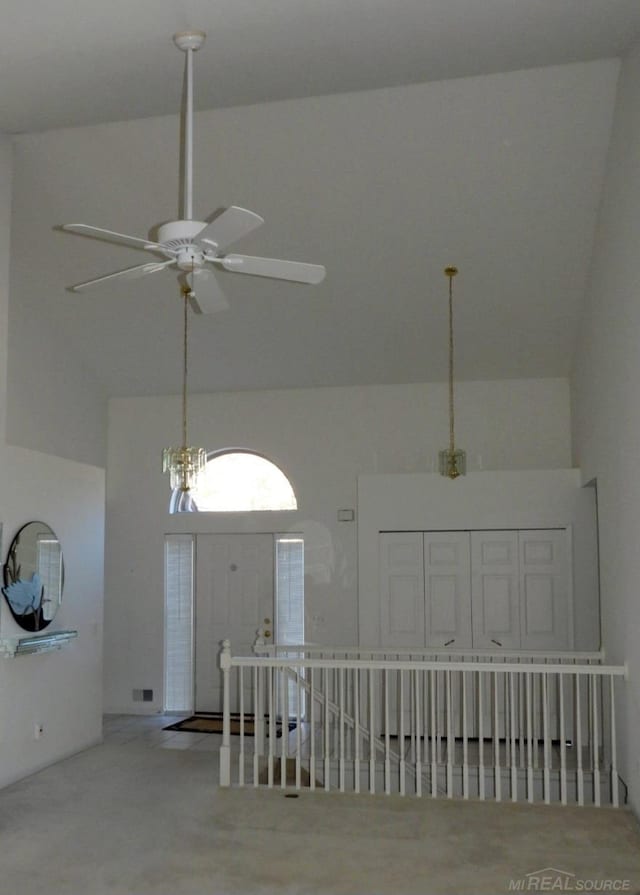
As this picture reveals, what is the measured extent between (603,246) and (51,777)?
19.6 ft

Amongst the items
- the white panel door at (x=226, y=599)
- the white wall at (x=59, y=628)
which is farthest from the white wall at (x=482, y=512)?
the white wall at (x=59, y=628)

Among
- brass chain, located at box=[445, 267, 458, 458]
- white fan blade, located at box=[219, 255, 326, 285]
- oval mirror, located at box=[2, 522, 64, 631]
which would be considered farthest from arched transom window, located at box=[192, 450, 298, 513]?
white fan blade, located at box=[219, 255, 326, 285]

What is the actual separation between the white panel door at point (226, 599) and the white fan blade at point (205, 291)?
4.88 metres

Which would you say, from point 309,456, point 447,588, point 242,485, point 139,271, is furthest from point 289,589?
point 139,271

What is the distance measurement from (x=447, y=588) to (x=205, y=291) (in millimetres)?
4646

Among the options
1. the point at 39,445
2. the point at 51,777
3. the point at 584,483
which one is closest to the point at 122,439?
the point at 39,445

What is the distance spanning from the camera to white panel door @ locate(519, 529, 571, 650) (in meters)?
8.08

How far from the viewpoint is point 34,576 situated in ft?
22.8

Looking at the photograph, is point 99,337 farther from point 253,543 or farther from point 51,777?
point 51,777

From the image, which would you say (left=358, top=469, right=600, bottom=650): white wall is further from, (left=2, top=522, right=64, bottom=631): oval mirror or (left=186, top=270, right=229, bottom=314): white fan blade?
(left=186, top=270, right=229, bottom=314): white fan blade

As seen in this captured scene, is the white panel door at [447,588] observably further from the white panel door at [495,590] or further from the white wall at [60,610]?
the white wall at [60,610]

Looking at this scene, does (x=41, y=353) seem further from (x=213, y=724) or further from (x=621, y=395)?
(x=621, y=395)

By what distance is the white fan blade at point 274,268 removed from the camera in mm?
4289

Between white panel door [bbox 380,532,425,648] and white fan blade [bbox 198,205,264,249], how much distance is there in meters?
4.93
